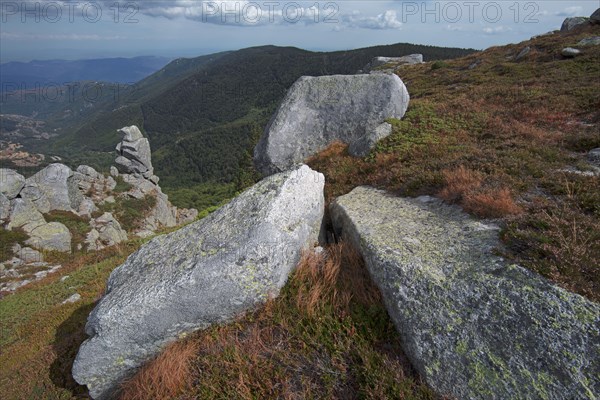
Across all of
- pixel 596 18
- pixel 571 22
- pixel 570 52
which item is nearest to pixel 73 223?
pixel 570 52

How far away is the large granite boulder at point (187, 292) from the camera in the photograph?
22.3 ft

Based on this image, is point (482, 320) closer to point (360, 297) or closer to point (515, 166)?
point (360, 297)

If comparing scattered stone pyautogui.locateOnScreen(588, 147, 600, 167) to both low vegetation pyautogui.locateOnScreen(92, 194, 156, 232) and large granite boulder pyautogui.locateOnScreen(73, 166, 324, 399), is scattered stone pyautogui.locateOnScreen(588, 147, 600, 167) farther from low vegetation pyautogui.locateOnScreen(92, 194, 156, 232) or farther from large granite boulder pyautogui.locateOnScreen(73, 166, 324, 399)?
low vegetation pyautogui.locateOnScreen(92, 194, 156, 232)

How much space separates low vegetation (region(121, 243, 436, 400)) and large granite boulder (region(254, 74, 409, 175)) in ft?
31.5

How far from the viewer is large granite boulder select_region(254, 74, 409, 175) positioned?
1614 cm

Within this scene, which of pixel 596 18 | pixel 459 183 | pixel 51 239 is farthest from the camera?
pixel 596 18

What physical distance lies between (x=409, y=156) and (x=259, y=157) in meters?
7.59

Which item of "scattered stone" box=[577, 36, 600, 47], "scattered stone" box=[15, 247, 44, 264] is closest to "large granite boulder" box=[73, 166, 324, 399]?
"scattered stone" box=[15, 247, 44, 264]

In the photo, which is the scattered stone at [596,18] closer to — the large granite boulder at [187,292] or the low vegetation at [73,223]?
the large granite boulder at [187,292]

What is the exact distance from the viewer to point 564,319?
4.51 meters

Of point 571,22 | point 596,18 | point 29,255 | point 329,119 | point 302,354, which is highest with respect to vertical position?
point 571,22

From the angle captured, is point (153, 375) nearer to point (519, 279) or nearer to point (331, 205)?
point (331, 205)

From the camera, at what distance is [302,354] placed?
235 inches

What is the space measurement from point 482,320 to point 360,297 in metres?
2.33
